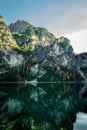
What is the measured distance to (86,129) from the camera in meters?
47.0

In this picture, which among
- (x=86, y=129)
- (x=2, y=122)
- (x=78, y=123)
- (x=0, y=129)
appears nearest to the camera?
(x=0, y=129)

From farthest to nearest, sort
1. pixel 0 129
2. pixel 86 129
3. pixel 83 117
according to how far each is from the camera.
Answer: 1. pixel 83 117
2. pixel 86 129
3. pixel 0 129

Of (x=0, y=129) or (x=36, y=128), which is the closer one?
(x=0, y=129)

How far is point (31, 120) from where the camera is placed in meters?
55.4

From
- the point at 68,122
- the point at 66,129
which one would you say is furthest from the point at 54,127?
A: the point at 68,122

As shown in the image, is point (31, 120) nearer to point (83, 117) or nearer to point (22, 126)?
point (22, 126)

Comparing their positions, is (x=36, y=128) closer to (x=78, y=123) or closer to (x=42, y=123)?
(x=42, y=123)

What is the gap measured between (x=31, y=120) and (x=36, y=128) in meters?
8.37

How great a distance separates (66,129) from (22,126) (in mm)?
7628

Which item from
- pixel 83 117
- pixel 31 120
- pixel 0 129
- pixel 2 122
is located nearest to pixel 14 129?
pixel 0 129

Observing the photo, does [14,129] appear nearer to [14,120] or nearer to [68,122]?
[14,120]

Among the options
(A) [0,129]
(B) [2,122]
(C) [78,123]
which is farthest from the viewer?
(C) [78,123]

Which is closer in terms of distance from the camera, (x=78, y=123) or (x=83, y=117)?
(x=78, y=123)

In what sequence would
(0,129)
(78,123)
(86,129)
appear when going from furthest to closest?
1. (78,123)
2. (86,129)
3. (0,129)
